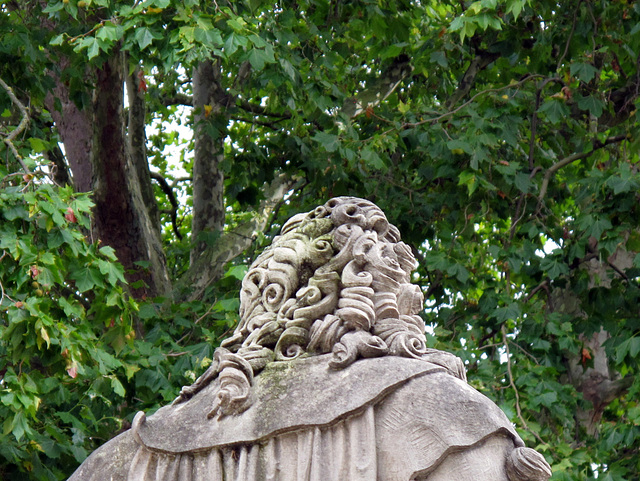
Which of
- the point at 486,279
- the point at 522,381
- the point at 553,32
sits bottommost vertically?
the point at 522,381

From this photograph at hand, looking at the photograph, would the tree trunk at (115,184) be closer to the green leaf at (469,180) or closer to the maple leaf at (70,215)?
the maple leaf at (70,215)

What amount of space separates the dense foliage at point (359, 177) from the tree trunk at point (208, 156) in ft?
0.06

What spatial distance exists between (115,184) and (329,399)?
18.3 feet

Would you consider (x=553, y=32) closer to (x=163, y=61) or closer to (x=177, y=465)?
(x=163, y=61)

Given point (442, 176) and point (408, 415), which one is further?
point (442, 176)

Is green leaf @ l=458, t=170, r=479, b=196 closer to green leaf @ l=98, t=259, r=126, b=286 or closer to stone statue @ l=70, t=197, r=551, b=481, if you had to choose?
green leaf @ l=98, t=259, r=126, b=286

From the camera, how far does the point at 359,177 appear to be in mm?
9219

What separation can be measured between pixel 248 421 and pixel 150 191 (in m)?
6.25

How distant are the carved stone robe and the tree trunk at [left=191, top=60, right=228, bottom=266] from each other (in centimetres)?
594

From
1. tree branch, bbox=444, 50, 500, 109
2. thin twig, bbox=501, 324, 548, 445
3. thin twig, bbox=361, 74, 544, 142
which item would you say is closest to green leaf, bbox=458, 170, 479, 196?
thin twig, bbox=361, 74, 544, 142

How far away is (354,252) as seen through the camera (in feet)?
13.1

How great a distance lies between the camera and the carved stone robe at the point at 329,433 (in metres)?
3.35

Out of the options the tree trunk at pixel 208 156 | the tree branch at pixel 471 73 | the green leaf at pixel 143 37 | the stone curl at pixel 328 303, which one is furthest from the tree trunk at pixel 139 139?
the stone curl at pixel 328 303

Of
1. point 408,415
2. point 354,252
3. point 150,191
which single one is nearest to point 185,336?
point 150,191
